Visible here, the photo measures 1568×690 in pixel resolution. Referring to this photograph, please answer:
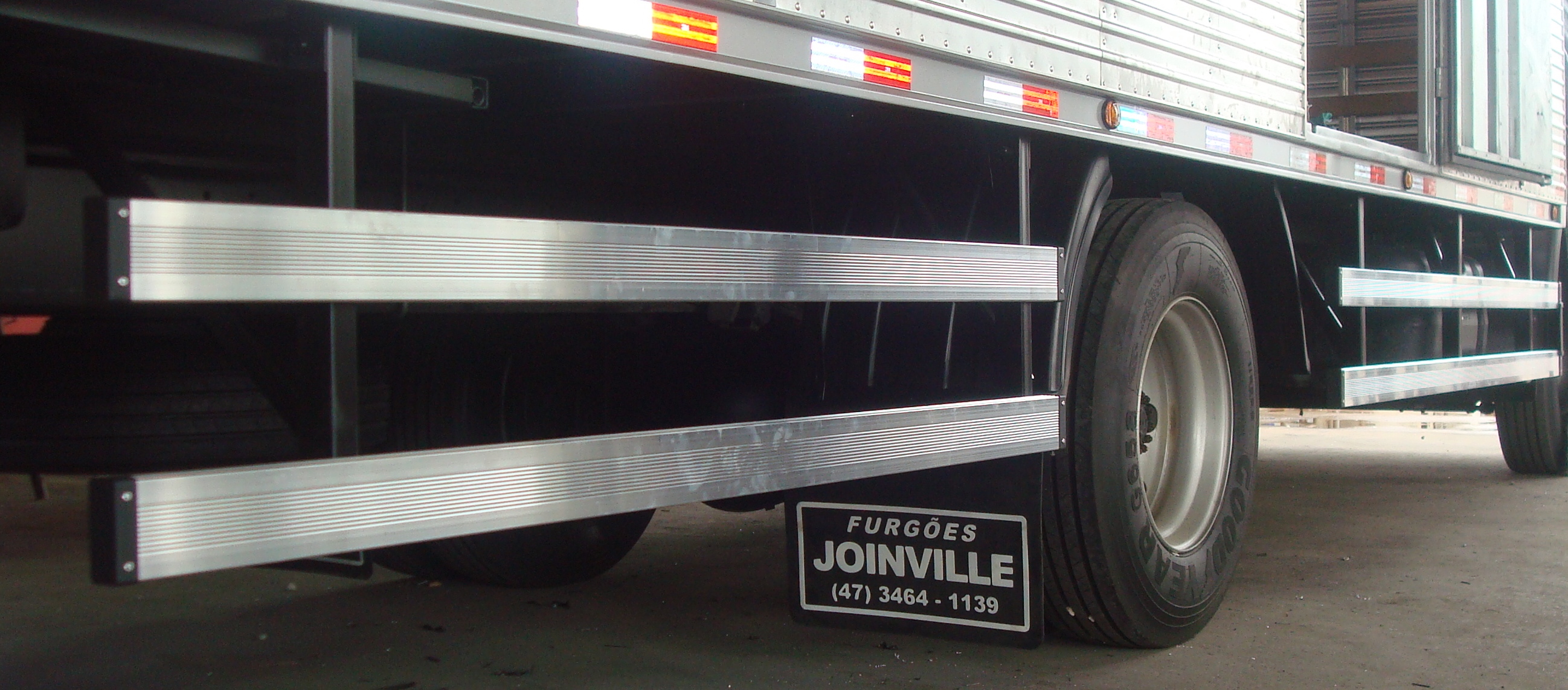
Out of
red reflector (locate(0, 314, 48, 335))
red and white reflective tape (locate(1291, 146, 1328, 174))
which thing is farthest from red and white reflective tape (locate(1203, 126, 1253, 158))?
red reflector (locate(0, 314, 48, 335))

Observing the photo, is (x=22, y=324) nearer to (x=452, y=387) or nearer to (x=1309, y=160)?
(x=452, y=387)

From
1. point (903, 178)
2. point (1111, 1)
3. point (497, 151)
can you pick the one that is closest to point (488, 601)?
point (497, 151)

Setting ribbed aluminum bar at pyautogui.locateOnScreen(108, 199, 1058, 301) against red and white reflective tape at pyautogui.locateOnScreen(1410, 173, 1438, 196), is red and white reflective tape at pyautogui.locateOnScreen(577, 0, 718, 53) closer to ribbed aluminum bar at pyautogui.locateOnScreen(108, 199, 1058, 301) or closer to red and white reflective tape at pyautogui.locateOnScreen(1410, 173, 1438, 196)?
ribbed aluminum bar at pyautogui.locateOnScreen(108, 199, 1058, 301)

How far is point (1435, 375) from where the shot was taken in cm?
494

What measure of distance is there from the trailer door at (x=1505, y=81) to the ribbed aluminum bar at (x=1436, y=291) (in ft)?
1.64

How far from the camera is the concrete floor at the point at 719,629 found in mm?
3330

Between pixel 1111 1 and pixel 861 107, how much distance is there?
861mm

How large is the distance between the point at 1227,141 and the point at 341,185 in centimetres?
261

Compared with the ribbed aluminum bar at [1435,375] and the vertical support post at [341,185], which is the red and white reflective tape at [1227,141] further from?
the vertical support post at [341,185]

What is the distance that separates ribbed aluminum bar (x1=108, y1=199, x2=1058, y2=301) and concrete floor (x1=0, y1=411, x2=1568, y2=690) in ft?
4.17

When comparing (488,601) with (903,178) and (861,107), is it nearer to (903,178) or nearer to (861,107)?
(903,178)

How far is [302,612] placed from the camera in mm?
4121

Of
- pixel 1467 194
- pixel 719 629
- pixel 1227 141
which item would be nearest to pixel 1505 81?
pixel 1467 194

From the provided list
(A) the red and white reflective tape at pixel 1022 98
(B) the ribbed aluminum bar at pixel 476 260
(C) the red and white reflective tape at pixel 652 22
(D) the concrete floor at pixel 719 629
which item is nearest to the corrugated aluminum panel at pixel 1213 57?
(A) the red and white reflective tape at pixel 1022 98
